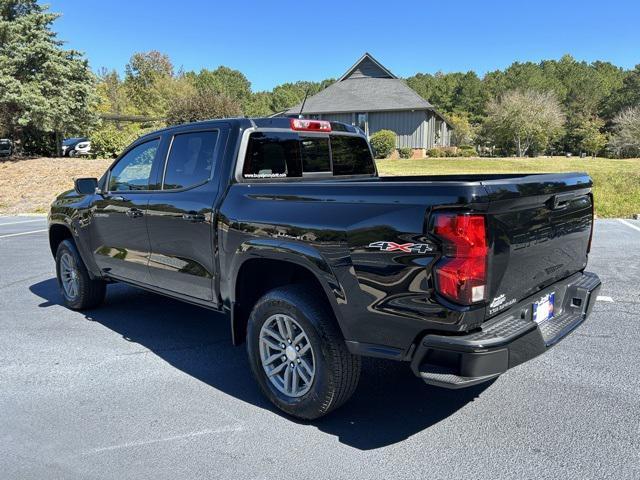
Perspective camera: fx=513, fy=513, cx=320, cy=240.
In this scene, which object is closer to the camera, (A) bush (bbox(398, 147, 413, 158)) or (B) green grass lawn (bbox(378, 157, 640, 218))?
(B) green grass lawn (bbox(378, 157, 640, 218))

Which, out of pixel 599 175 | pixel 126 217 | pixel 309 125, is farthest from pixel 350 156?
pixel 599 175

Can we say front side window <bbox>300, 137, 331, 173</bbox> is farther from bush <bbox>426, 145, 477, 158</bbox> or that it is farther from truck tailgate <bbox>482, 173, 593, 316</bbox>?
bush <bbox>426, 145, 477, 158</bbox>

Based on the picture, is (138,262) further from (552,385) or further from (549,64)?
(549,64)

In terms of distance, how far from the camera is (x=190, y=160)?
4.18 m

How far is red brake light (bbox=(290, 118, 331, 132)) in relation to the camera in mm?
4203

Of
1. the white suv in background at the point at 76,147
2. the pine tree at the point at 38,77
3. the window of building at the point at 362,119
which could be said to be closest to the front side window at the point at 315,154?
the pine tree at the point at 38,77

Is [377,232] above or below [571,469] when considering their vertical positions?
above

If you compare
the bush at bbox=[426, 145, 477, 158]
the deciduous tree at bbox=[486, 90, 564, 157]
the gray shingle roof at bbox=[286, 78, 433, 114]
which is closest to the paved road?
the gray shingle roof at bbox=[286, 78, 433, 114]

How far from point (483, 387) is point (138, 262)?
10.2 feet

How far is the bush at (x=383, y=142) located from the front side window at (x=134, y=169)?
29923 millimetres

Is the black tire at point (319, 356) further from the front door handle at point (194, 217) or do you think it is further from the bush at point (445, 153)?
the bush at point (445, 153)

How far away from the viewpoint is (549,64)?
101 metres

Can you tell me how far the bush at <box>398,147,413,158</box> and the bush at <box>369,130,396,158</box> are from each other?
6.71 ft

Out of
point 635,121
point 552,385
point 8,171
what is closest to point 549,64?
point 635,121
